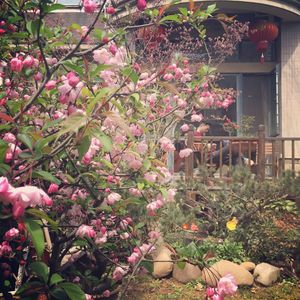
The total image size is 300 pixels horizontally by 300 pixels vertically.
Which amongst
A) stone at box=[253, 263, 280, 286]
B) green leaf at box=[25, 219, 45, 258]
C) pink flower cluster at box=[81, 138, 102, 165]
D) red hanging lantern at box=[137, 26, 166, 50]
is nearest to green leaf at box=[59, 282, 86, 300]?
green leaf at box=[25, 219, 45, 258]

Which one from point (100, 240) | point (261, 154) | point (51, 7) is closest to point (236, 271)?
point (100, 240)

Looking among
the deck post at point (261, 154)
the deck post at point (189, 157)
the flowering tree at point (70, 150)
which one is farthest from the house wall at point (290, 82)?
the flowering tree at point (70, 150)

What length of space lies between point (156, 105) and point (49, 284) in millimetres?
2796

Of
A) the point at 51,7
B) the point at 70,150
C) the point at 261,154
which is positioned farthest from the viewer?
the point at 261,154

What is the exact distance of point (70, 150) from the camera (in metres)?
2.15

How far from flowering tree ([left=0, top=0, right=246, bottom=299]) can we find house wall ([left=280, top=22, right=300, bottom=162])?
20.7 ft

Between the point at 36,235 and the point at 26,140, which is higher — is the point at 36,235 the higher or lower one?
the lower one

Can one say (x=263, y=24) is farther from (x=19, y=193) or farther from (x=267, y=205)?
(x=19, y=193)

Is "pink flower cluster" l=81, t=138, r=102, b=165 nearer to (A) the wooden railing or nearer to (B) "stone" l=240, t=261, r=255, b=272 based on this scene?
(B) "stone" l=240, t=261, r=255, b=272

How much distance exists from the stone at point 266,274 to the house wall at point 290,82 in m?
5.21

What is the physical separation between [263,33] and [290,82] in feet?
4.57

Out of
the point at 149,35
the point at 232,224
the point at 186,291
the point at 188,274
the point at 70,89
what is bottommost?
the point at 186,291

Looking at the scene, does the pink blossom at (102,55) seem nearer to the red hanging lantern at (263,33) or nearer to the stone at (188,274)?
the stone at (188,274)

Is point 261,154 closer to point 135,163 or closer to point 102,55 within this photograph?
point 135,163
